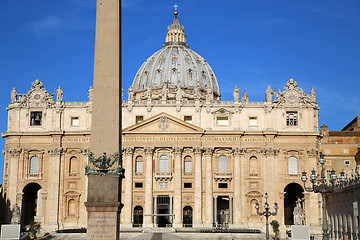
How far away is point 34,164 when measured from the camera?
79.3m

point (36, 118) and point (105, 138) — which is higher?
point (36, 118)

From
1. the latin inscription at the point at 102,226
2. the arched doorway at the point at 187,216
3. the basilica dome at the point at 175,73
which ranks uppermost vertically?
the basilica dome at the point at 175,73

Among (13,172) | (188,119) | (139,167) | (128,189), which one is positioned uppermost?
(188,119)

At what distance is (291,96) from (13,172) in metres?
36.2

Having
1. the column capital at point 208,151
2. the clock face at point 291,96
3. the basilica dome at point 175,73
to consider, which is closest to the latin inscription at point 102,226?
the column capital at point 208,151

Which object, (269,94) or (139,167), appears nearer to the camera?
(139,167)

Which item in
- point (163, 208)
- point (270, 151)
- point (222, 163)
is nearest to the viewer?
point (163, 208)

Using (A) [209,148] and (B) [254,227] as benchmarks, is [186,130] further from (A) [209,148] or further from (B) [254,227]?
(B) [254,227]

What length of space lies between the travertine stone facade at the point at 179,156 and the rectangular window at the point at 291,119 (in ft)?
0.41

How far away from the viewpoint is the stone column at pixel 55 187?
76.1 meters

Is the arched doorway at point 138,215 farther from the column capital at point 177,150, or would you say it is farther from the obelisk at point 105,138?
the obelisk at point 105,138

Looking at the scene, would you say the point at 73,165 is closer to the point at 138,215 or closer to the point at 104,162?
the point at 138,215

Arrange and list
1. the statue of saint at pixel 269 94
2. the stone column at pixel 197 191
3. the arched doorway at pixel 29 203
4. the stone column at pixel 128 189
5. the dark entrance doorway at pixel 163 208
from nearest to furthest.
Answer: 1. the stone column at pixel 128 189
2. the stone column at pixel 197 191
3. the dark entrance doorway at pixel 163 208
4. the statue of saint at pixel 269 94
5. the arched doorway at pixel 29 203

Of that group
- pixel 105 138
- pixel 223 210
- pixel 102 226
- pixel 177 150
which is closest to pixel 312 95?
pixel 223 210
